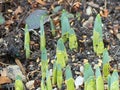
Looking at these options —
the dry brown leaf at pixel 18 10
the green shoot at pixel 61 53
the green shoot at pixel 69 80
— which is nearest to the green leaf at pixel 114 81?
the green shoot at pixel 69 80

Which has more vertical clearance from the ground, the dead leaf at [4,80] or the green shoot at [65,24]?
the green shoot at [65,24]

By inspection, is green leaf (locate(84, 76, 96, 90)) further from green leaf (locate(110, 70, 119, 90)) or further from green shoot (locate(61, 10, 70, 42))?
green shoot (locate(61, 10, 70, 42))

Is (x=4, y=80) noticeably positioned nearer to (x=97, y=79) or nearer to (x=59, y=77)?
(x=59, y=77)

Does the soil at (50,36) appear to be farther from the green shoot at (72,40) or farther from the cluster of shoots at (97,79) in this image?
the cluster of shoots at (97,79)

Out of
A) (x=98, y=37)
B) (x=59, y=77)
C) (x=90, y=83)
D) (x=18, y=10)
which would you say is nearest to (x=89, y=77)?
(x=90, y=83)

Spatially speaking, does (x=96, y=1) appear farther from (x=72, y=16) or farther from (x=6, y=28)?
(x=6, y=28)

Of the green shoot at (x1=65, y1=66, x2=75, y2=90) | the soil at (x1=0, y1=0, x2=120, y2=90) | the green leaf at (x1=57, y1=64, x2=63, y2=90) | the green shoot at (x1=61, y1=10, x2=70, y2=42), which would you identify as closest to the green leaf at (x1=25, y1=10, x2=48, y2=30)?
the soil at (x1=0, y1=0, x2=120, y2=90)
